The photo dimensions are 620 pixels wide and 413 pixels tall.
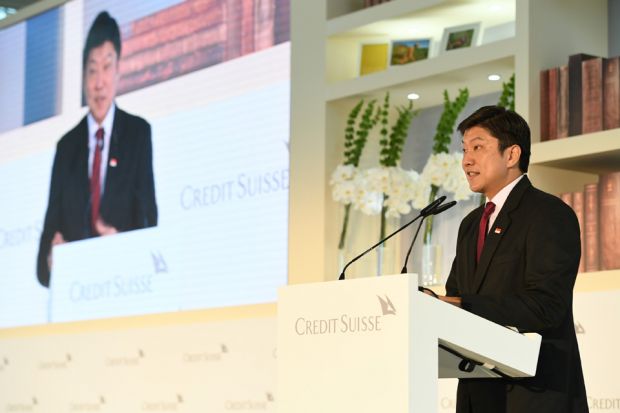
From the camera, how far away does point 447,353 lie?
2379mm

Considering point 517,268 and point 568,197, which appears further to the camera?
point 568,197

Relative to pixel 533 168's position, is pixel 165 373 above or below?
below

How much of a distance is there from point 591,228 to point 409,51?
1283 mm

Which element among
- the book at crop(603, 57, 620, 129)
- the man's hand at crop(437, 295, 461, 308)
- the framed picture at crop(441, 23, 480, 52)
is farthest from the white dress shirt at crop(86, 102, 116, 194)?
the man's hand at crop(437, 295, 461, 308)

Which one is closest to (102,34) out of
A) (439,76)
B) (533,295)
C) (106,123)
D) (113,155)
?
(106,123)

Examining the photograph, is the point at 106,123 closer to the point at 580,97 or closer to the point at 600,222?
the point at 580,97

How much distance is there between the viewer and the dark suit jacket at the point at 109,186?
598 cm

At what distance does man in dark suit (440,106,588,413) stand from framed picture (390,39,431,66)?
2.06 m

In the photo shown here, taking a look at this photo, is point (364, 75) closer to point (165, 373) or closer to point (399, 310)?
point (165, 373)

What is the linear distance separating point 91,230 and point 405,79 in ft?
7.68

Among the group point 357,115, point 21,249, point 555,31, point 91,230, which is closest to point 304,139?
point 357,115

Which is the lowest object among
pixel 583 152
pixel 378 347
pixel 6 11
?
pixel 378 347

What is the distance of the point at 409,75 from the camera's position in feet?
15.0

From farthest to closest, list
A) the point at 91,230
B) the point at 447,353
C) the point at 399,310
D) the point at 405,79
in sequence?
the point at 91,230 → the point at 405,79 → the point at 447,353 → the point at 399,310
